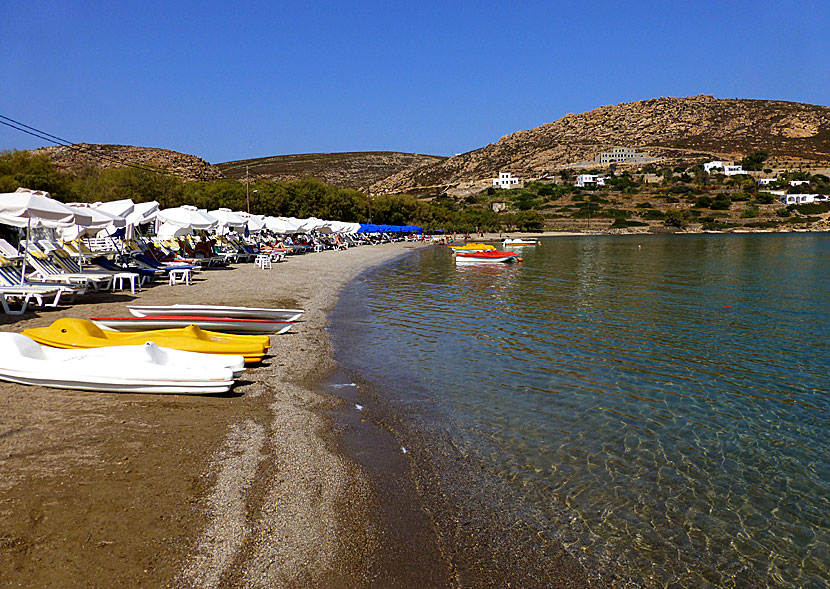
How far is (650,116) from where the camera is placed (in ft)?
495

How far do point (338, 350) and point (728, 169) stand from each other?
11902 cm

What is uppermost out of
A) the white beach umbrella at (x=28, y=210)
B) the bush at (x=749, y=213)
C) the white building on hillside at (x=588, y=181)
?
the white building on hillside at (x=588, y=181)

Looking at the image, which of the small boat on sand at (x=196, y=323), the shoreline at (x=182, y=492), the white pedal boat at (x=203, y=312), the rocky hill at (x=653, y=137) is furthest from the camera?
the rocky hill at (x=653, y=137)

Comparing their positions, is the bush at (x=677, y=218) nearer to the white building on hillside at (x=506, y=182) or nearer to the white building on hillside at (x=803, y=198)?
the white building on hillside at (x=803, y=198)

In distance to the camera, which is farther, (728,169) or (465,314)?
(728,169)

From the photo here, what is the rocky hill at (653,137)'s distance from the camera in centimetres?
12319

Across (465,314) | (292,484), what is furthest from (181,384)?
(465,314)

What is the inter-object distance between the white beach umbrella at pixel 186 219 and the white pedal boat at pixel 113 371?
52.2ft

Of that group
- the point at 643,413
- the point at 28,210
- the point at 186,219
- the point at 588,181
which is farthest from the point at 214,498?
the point at 588,181

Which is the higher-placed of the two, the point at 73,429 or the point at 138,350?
the point at 138,350

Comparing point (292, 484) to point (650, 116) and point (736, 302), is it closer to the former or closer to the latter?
point (736, 302)

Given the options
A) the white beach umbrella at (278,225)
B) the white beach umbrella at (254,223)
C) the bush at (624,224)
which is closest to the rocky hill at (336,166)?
the bush at (624,224)

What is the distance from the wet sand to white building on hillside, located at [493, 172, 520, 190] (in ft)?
404

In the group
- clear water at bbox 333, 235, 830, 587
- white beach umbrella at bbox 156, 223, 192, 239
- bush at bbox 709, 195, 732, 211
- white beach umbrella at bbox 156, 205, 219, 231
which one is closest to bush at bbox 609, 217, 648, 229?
bush at bbox 709, 195, 732, 211
